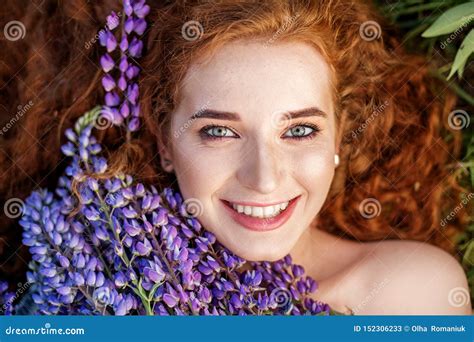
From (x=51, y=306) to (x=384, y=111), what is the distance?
1.21m

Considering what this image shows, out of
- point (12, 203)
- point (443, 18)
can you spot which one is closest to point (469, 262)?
point (443, 18)

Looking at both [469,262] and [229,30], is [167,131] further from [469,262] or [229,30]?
[469,262]

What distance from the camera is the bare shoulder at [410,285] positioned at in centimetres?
218

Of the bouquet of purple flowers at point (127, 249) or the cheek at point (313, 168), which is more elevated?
the cheek at point (313, 168)

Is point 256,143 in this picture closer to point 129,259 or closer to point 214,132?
point 214,132

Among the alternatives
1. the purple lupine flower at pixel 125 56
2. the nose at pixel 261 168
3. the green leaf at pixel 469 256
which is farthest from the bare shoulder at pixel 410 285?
the purple lupine flower at pixel 125 56

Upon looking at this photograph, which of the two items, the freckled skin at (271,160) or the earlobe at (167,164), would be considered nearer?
the freckled skin at (271,160)

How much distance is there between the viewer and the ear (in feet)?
6.86

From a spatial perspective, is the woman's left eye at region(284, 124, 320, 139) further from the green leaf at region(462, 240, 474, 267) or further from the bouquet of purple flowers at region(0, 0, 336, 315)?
the green leaf at region(462, 240, 474, 267)

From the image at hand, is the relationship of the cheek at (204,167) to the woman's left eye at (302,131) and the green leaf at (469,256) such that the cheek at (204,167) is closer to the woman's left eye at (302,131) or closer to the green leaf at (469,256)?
the woman's left eye at (302,131)

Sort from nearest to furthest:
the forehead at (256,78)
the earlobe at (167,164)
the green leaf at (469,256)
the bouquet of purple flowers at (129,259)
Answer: the forehead at (256,78) < the bouquet of purple flowers at (129,259) < the earlobe at (167,164) < the green leaf at (469,256)

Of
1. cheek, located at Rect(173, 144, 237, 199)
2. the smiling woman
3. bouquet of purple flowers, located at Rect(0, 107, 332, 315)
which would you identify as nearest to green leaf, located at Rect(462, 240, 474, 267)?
the smiling woman

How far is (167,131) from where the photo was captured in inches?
81.3

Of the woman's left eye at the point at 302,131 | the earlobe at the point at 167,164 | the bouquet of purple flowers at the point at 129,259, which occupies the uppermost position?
the woman's left eye at the point at 302,131
